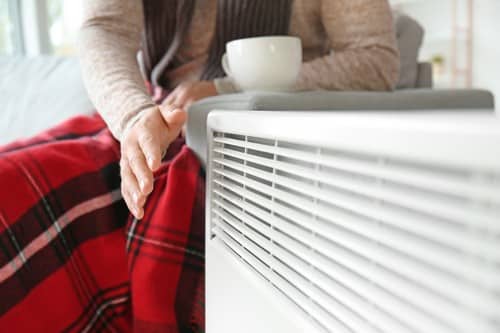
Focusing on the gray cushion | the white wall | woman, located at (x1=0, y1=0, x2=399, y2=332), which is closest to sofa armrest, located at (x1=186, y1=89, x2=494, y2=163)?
woman, located at (x1=0, y1=0, x2=399, y2=332)

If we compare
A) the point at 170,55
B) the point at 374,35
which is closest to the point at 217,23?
the point at 170,55

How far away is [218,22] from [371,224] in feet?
2.18

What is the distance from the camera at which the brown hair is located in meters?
0.88

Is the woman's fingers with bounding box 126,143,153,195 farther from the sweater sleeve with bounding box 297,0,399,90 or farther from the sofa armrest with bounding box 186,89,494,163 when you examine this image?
the sweater sleeve with bounding box 297,0,399,90

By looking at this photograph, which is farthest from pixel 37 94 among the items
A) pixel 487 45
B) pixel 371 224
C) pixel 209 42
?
pixel 487 45

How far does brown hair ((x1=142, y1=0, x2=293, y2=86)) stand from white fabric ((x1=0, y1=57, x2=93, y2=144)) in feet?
1.44

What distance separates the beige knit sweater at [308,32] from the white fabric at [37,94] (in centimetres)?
47

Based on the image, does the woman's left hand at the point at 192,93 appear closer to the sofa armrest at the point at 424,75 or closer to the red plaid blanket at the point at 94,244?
the red plaid blanket at the point at 94,244

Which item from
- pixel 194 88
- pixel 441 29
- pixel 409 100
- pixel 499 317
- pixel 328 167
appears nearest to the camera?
pixel 499 317

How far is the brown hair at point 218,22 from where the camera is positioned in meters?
0.88

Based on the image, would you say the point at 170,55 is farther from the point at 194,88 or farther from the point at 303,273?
the point at 303,273

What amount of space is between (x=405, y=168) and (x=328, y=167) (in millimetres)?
83

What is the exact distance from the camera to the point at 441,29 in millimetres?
4164

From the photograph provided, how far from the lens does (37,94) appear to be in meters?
1.36
